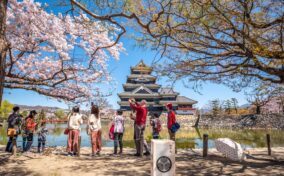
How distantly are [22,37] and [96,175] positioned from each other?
5.10 m

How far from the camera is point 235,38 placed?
591 centimetres

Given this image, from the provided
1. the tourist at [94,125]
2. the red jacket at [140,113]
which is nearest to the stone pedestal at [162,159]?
the red jacket at [140,113]

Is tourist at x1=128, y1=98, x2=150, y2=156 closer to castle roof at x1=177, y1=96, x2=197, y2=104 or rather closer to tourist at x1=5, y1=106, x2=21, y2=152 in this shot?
tourist at x1=5, y1=106, x2=21, y2=152

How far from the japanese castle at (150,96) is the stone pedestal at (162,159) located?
140 ft

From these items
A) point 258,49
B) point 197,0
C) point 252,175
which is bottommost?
point 252,175

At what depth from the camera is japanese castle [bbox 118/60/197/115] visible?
1889 inches

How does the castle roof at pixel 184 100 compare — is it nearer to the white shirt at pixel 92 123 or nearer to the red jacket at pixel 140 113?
the white shirt at pixel 92 123

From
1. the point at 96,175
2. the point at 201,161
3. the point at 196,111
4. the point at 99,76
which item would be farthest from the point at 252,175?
the point at 196,111

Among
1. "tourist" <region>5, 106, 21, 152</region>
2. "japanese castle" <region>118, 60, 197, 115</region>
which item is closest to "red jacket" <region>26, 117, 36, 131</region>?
"tourist" <region>5, 106, 21, 152</region>

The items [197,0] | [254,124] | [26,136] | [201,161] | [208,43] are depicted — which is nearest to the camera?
[197,0]

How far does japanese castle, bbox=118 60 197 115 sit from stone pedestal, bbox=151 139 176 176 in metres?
42.6

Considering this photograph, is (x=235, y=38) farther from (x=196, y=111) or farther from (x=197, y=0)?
(x=196, y=111)

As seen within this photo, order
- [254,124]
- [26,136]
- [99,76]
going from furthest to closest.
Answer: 1. [254,124]
2. [99,76]
3. [26,136]

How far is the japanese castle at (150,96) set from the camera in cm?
4797
